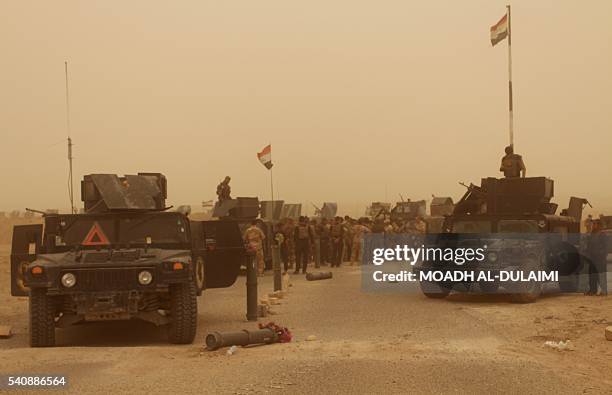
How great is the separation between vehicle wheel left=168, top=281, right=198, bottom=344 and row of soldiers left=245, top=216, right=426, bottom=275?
1486 cm

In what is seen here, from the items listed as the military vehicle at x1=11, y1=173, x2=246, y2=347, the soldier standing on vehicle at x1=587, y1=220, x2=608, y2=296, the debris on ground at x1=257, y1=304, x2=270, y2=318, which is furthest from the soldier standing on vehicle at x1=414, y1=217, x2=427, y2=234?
the military vehicle at x1=11, y1=173, x2=246, y2=347

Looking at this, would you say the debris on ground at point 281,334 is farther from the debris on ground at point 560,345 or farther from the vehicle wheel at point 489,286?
the vehicle wheel at point 489,286

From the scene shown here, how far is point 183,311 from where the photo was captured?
1199cm

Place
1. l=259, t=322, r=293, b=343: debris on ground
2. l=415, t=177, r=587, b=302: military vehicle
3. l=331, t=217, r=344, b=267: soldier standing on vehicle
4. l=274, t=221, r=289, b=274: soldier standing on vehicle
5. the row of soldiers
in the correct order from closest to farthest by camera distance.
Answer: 1. l=259, t=322, r=293, b=343: debris on ground
2. l=415, t=177, r=587, b=302: military vehicle
3. the row of soldiers
4. l=274, t=221, r=289, b=274: soldier standing on vehicle
5. l=331, t=217, r=344, b=267: soldier standing on vehicle

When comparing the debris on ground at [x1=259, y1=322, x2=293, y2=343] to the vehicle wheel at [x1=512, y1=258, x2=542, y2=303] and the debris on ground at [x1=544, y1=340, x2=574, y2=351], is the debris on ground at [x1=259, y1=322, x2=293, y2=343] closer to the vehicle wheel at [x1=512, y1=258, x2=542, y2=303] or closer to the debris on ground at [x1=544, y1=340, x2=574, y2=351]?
the debris on ground at [x1=544, y1=340, x2=574, y2=351]

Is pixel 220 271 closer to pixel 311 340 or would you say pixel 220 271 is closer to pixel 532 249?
pixel 311 340

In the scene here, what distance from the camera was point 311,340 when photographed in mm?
11852

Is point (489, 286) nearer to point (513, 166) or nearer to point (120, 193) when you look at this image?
point (513, 166)

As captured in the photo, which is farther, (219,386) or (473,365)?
(473,365)

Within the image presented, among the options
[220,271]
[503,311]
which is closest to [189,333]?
[220,271]

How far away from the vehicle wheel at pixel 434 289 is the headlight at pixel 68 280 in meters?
8.33

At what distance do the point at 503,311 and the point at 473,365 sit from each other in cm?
631

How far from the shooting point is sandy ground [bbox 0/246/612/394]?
8.74 meters

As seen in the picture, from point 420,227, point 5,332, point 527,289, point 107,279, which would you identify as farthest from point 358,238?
point 107,279
